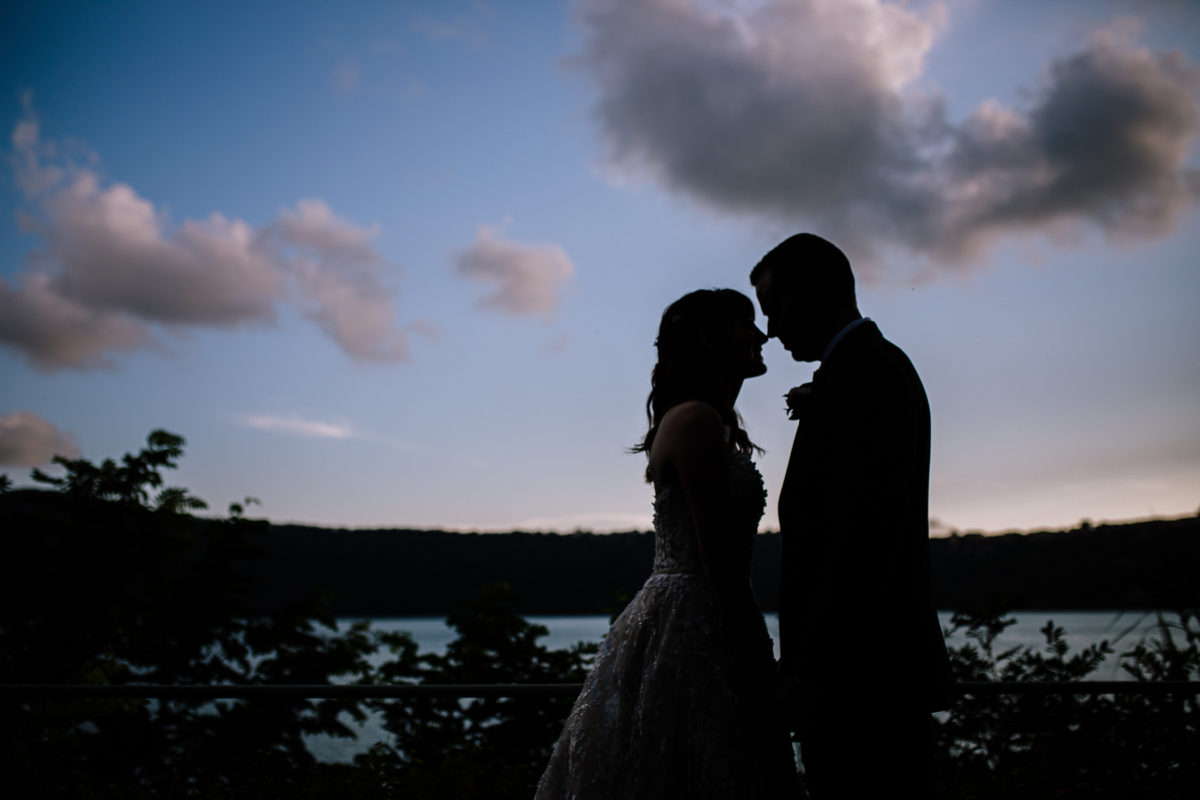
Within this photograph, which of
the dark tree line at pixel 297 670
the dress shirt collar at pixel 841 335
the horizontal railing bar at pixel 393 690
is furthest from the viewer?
the dark tree line at pixel 297 670

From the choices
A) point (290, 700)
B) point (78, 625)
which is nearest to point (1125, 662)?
point (290, 700)

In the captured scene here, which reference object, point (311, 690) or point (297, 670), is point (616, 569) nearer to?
point (297, 670)

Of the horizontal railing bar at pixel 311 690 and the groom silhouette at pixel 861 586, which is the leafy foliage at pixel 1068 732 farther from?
the groom silhouette at pixel 861 586

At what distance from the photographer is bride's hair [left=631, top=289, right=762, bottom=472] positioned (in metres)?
2.61

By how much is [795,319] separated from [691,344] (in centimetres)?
45

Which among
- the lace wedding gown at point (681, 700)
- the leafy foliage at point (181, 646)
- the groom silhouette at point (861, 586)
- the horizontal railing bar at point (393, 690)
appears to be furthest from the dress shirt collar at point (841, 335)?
the leafy foliage at point (181, 646)

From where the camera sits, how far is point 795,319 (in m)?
2.28

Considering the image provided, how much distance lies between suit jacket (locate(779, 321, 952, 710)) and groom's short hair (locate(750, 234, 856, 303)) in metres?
0.27

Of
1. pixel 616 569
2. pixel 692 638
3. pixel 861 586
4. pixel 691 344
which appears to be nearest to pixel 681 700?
pixel 692 638

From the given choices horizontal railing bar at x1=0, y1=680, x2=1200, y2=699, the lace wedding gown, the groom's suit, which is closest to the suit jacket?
the groom's suit

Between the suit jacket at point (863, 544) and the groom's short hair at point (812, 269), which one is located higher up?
the groom's short hair at point (812, 269)

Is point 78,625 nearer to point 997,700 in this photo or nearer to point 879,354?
point 997,700

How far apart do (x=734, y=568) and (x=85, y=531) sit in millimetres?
9842

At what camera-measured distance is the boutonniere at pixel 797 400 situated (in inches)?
86.7
